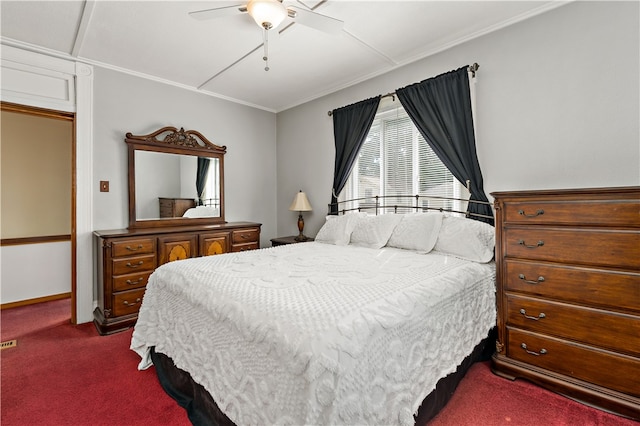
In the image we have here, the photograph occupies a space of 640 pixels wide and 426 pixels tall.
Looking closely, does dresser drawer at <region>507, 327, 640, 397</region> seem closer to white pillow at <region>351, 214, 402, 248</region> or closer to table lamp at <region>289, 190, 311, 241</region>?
white pillow at <region>351, 214, 402, 248</region>

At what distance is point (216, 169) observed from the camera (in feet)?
13.3

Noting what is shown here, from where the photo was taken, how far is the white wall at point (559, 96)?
2.00 m

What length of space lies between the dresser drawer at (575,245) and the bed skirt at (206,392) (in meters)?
0.68

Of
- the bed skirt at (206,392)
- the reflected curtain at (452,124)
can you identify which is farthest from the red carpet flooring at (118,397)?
the reflected curtain at (452,124)

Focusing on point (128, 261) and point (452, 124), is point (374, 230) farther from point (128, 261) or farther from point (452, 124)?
point (128, 261)

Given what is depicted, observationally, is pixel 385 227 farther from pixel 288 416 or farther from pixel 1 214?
pixel 1 214

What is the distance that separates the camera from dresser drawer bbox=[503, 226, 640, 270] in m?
1.57

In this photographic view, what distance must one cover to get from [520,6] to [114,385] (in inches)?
154

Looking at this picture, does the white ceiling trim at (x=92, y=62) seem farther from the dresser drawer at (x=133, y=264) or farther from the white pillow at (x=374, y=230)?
the white pillow at (x=374, y=230)

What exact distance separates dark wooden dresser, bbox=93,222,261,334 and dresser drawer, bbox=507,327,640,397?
3067 mm

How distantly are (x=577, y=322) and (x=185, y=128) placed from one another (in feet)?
13.6

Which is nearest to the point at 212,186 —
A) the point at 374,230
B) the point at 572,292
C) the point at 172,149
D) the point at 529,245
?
the point at 172,149

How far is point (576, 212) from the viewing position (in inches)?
67.1

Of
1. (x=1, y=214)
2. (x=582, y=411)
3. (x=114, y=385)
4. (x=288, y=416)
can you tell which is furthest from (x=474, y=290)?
(x=1, y=214)
